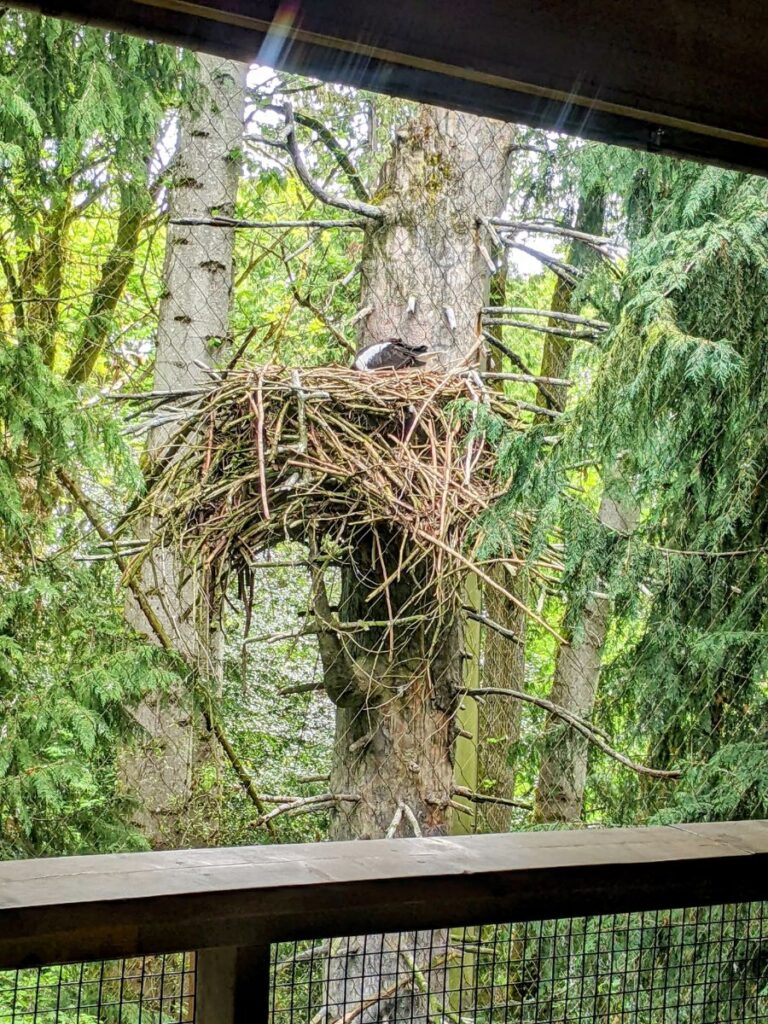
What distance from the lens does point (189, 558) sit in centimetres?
255

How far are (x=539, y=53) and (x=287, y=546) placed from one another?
7.65 feet

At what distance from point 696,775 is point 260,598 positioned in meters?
2.00

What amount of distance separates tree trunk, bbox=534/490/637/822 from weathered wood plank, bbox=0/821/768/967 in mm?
1558

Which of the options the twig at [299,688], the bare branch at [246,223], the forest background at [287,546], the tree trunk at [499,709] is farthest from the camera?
the tree trunk at [499,709]

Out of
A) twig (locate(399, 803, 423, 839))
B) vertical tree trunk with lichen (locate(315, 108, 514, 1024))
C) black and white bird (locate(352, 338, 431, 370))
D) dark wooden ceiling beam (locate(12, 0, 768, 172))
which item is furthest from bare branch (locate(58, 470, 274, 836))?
dark wooden ceiling beam (locate(12, 0, 768, 172))

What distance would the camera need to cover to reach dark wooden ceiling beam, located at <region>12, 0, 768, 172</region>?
3.47 ft

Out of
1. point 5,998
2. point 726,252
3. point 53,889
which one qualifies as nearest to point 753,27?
point 726,252

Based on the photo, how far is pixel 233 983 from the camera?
107 cm

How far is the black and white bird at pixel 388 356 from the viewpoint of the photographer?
10.6ft

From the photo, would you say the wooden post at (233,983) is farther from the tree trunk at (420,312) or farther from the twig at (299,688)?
the tree trunk at (420,312)

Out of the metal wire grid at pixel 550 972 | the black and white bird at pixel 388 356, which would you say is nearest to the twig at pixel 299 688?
the metal wire grid at pixel 550 972

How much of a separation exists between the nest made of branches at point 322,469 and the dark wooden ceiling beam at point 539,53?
135 centimetres

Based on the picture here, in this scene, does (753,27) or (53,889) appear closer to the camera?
(53,889)

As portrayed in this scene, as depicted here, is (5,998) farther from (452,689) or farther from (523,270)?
(523,270)
